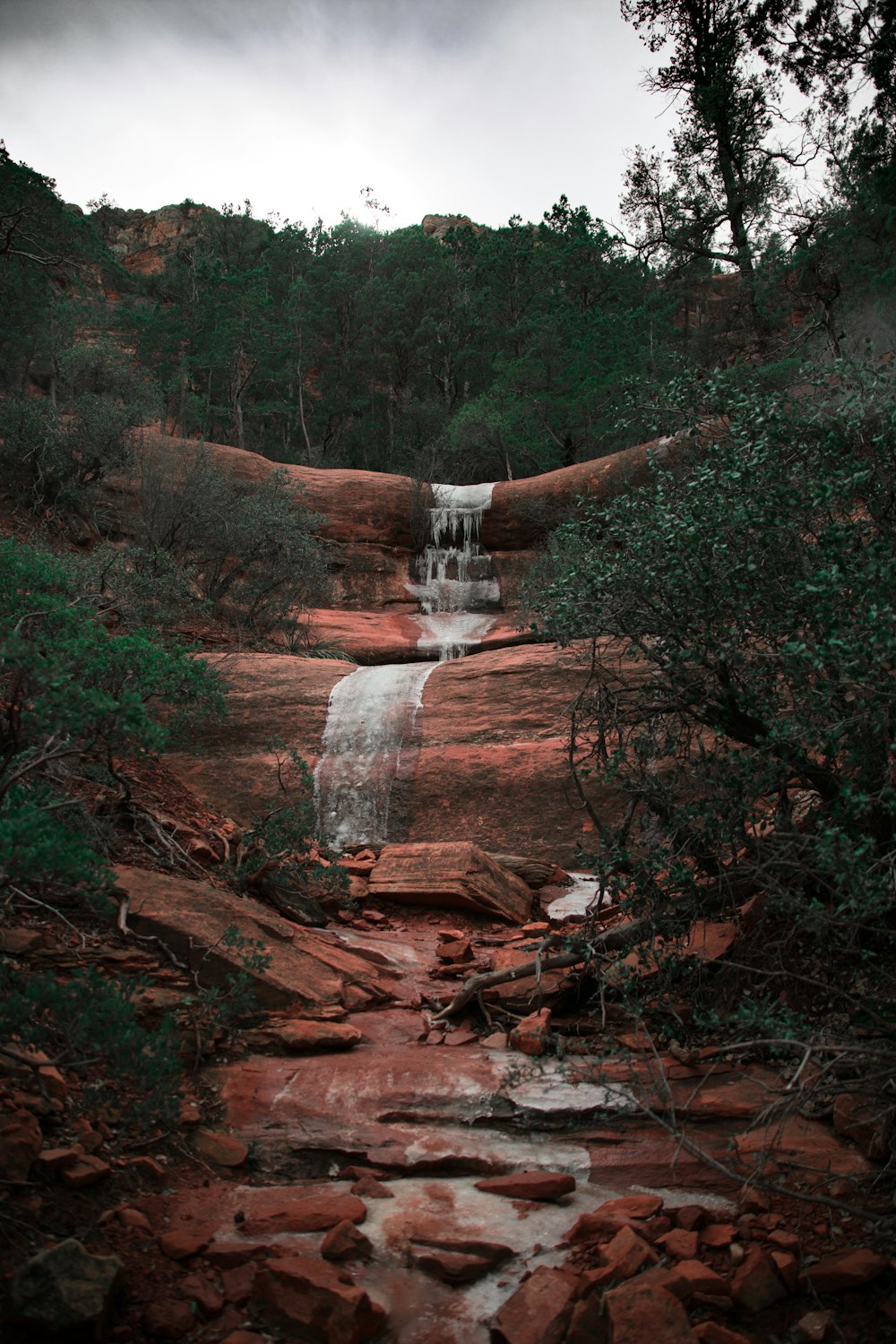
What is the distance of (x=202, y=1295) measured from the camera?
2570 mm

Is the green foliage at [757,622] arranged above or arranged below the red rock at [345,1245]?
above

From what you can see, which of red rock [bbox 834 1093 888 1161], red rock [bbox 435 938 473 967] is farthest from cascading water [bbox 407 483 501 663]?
red rock [bbox 834 1093 888 1161]

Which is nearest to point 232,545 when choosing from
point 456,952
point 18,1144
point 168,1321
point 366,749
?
point 366,749

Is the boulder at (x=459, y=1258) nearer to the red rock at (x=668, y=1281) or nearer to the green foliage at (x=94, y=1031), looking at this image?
the red rock at (x=668, y=1281)

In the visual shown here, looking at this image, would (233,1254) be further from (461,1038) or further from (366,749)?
(366,749)

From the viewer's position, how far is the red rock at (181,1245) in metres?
Answer: 2.70

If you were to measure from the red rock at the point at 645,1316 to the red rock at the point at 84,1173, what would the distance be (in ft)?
5.10

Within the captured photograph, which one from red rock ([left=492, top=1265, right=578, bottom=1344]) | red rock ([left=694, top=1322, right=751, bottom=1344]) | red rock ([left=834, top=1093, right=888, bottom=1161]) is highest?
red rock ([left=834, top=1093, right=888, bottom=1161])

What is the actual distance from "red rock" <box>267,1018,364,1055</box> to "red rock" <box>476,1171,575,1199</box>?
1231 millimetres

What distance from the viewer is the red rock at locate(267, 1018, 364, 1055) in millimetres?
4305

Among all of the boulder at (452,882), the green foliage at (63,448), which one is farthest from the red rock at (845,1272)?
the green foliage at (63,448)

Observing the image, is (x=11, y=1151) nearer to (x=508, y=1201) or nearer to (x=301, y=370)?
(x=508, y=1201)

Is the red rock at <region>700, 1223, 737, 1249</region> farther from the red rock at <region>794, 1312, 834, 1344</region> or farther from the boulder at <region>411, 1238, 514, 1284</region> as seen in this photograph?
the boulder at <region>411, 1238, 514, 1284</region>

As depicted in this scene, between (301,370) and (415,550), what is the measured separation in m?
12.9
